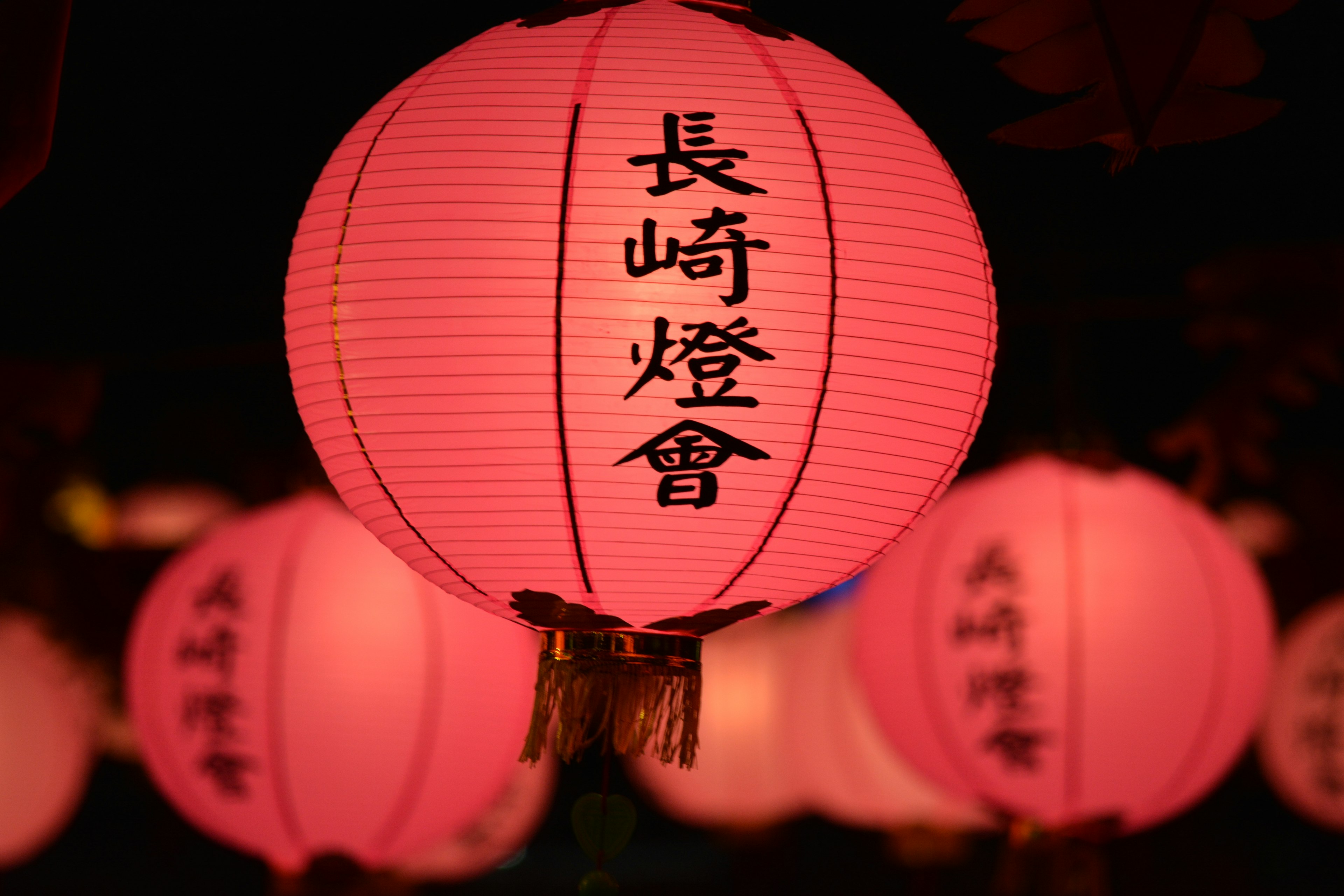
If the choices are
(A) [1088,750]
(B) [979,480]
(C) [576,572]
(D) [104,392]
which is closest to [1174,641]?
(A) [1088,750]

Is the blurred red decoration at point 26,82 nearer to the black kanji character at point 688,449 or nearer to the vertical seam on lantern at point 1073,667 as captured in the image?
the black kanji character at point 688,449

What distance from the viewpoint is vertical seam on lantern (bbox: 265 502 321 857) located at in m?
2.41

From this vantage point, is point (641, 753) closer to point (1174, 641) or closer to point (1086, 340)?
point (1174, 641)

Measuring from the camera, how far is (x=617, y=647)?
5.50 feet

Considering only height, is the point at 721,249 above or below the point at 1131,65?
below

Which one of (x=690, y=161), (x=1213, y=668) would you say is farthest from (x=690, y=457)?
(x=1213, y=668)

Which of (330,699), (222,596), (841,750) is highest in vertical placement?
(222,596)

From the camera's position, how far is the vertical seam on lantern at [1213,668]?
2.51 m

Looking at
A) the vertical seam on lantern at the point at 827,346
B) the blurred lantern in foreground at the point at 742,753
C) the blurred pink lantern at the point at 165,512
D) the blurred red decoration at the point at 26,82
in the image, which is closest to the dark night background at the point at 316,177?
the blurred pink lantern at the point at 165,512

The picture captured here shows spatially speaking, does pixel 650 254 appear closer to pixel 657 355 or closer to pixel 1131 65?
pixel 657 355

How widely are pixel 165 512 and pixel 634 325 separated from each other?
4581 millimetres

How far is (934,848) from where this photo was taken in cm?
378

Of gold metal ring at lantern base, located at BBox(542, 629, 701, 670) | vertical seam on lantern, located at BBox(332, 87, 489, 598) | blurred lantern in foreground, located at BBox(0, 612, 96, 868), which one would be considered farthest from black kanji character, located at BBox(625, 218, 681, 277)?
blurred lantern in foreground, located at BBox(0, 612, 96, 868)

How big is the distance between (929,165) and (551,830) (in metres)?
7.89
